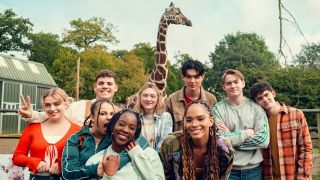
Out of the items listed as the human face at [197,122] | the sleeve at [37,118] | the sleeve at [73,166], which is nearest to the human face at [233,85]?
the human face at [197,122]

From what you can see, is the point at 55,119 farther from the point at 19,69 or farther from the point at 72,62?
the point at 72,62

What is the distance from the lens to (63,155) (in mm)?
3031

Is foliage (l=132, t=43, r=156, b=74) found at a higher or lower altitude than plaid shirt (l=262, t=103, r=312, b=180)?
higher

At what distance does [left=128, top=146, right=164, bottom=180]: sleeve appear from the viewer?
9.50 feet

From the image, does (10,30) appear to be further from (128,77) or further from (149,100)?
(149,100)

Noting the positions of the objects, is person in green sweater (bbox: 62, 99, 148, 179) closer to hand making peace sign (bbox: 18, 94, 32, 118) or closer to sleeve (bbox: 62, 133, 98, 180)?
sleeve (bbox: 62, 133, 98, 180)

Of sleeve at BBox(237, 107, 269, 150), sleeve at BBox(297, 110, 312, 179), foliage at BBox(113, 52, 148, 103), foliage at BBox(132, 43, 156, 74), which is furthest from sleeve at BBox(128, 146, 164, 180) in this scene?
foliage at BBox(132, 43, 156, 74)

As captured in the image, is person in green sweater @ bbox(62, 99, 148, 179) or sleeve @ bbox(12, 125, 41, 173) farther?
sleeve @ bbox(12, 125, 41, 173)

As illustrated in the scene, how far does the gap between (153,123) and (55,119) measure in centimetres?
90

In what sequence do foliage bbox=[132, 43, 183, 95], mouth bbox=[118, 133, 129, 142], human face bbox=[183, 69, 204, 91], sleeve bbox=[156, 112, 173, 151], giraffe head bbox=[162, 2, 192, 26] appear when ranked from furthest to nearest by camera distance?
foliage bbox=[132, 43, 183, 95]
giraffe head bbox=[162, 2, 192, 26]
human face bbox=[183, 69, 204, 91]
sleeve bbox=[156, 112, 173, 151]
mouth bbox=[118, 133, 129, 142]

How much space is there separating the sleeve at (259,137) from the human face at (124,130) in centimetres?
111

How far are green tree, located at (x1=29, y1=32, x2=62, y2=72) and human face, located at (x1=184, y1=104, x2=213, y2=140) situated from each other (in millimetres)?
43108

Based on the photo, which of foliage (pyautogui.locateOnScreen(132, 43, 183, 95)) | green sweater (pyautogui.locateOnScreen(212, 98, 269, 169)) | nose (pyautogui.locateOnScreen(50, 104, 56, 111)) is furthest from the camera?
foliage (pyautogui.locateOnScreen(132, 43, 183, 95))

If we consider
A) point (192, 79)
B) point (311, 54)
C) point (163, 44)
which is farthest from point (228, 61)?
point (192, 79)
